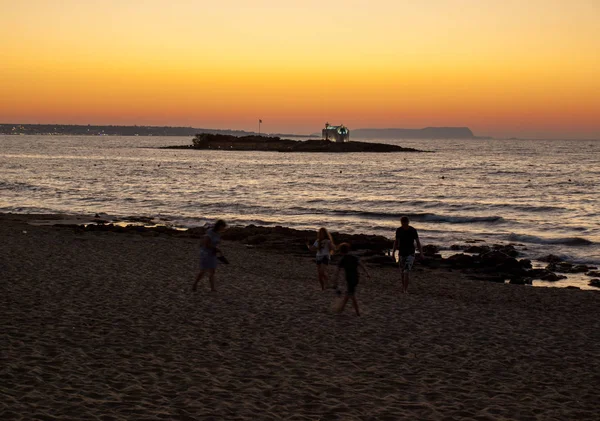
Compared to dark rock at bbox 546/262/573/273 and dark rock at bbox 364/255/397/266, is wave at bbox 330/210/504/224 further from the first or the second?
dark rock at bbox 364/255/397/266

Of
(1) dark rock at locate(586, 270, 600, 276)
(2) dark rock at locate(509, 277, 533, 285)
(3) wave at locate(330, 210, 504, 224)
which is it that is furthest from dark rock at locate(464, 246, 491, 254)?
(3) wave at locate(330, 210, 504, 224)

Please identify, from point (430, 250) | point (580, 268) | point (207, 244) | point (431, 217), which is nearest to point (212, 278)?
point (207, 244)

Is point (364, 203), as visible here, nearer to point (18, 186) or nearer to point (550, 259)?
point (550, 259)

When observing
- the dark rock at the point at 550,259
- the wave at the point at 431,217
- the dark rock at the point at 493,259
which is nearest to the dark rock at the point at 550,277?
the dark rock at the point at 493,259

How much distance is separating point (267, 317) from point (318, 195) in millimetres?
49097

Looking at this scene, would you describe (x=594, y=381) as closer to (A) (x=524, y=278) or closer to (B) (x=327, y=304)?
(B) (x=327, y=304)

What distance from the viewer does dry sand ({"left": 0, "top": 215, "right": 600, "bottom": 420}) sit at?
348 inches

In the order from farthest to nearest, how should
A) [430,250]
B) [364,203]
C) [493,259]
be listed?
1. [364,203]
2. [430,250]
3. [493,259]

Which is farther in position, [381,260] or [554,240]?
[554,240]

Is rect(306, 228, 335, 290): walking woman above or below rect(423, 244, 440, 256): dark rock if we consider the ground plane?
above

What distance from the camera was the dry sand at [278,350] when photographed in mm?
8844

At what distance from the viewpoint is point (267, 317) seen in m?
14.4

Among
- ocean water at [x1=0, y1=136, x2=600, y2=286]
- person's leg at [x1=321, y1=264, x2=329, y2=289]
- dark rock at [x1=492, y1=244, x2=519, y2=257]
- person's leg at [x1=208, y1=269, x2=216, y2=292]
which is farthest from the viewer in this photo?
ocean water at [x1=0, y1=136, x2=600, y2=286]

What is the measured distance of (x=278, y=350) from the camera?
11703 millimetres
